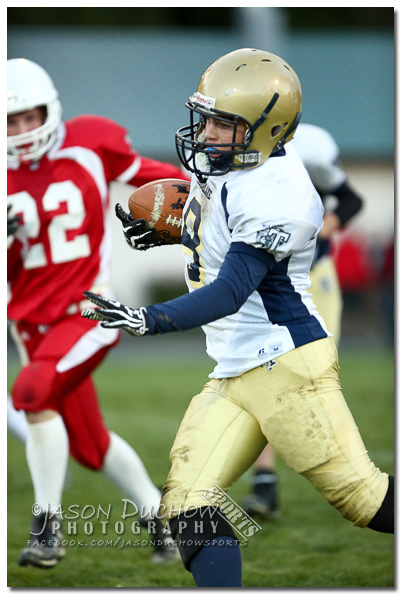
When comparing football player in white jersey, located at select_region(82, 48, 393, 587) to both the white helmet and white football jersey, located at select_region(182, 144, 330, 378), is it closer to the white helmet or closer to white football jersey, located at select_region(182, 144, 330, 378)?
white football jersey, located at select_region(182, 144, 330, 378)

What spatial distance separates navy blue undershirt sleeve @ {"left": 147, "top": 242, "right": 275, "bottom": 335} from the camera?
206cm

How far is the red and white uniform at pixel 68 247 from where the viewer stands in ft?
10.8

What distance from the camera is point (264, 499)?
155 inches

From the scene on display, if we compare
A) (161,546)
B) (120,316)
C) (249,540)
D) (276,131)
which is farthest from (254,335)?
(249,540)

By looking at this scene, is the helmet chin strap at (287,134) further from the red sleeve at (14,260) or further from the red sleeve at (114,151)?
the red sleeve at (14,260)

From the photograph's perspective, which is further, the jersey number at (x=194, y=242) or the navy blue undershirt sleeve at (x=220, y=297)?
the jersey number at (x=194, y=242)

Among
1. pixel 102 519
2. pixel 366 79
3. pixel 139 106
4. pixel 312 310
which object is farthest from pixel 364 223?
pixel 312 310

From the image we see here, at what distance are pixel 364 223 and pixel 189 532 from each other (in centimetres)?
1236

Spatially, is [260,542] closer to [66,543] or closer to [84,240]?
[66,543]

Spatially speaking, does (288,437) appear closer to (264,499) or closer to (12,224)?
(12,224)

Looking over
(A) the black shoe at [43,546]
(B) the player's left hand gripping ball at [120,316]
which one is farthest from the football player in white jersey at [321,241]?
(B) the player's left hand gripping ball at [120,316]

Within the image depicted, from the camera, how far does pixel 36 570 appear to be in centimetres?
320

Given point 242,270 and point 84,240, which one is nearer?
point 242,270

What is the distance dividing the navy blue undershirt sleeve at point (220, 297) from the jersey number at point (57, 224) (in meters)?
1.29
